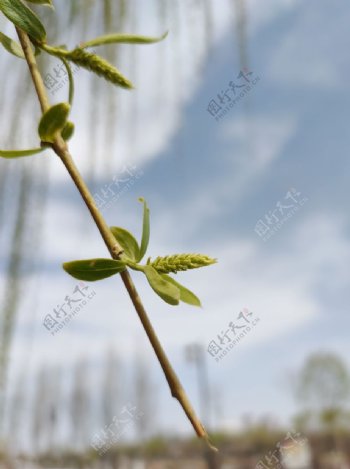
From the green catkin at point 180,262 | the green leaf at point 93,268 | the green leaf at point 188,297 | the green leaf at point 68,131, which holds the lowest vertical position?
the green leaf at point 188,297

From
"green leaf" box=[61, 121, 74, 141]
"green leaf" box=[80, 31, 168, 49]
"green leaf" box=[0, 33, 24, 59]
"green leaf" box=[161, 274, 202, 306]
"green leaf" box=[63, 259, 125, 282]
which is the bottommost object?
"green leaf" box=[161, 274, 202, 306]

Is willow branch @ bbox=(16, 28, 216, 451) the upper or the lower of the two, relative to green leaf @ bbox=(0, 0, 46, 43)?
lower

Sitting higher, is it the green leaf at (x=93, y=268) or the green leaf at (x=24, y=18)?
the green leaf at (x=24, y=18)

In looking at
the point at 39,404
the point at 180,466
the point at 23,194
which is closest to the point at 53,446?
the point at 39,404
